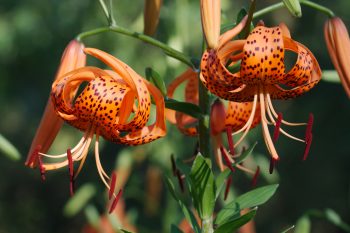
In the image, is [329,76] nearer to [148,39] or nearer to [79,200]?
[148,39]

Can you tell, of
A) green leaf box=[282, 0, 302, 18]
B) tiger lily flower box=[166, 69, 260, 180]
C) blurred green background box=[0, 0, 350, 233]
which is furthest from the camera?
blurred green background box=[0, 0, 350, 233]

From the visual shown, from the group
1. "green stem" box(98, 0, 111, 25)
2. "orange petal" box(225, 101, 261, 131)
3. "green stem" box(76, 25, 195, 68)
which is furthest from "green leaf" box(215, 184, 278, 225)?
"green stem" box(98, 0, 111, 25)

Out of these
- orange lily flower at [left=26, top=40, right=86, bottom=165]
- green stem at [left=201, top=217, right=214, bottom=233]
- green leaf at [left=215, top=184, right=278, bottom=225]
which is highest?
orange lily flower at [left=26, top=40, right=86, bottom=165]

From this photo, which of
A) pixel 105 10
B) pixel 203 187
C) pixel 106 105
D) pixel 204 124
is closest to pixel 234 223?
pixel 203 187

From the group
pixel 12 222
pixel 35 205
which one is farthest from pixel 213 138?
pixel 35 205

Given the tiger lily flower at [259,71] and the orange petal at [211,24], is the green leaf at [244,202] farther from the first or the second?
the orange petal at [211,24]

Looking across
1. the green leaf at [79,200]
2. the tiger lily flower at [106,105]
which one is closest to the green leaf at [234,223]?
the tiger lily flower at [106,105]

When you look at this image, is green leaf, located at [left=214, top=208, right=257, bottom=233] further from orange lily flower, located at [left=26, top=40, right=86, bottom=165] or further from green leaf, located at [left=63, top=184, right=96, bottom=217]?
green leaf, located at [left=63, top=184, right=96, bottom=217]
